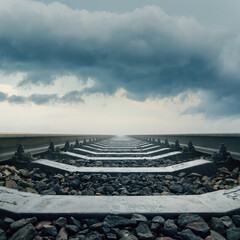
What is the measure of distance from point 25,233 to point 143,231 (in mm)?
1001

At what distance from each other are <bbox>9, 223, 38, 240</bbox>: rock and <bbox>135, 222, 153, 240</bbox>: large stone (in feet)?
2.89

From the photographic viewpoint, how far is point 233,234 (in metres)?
1.98

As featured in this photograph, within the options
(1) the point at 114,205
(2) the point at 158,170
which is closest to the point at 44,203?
(1) the point at 114,205

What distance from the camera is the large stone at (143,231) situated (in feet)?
6.29

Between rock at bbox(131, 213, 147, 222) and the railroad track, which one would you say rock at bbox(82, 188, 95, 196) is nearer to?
the railroad track

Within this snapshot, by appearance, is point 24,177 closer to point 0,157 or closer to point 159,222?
point 0,157

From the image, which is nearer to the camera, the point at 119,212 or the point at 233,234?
the point at 233,234

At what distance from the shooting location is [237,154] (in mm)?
5066

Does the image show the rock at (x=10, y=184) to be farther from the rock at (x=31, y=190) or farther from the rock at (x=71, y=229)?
the rock at (x=71, y=229)

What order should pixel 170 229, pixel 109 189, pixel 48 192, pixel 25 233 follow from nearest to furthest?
pixel 25 233
pixel 170 229
pixel 48 192
pixel 109 189

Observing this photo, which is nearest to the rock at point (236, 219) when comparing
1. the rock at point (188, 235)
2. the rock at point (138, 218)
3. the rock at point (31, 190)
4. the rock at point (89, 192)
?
the rock at point (188, 235)

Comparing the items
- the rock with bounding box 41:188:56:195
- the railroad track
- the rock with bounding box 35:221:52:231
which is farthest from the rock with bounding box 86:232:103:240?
the rock with bounding box 41:188:56:195

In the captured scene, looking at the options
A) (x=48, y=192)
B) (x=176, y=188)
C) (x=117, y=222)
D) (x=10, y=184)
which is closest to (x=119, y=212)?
(x=117, y=222)

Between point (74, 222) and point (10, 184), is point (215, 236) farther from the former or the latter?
point (10, 184)
